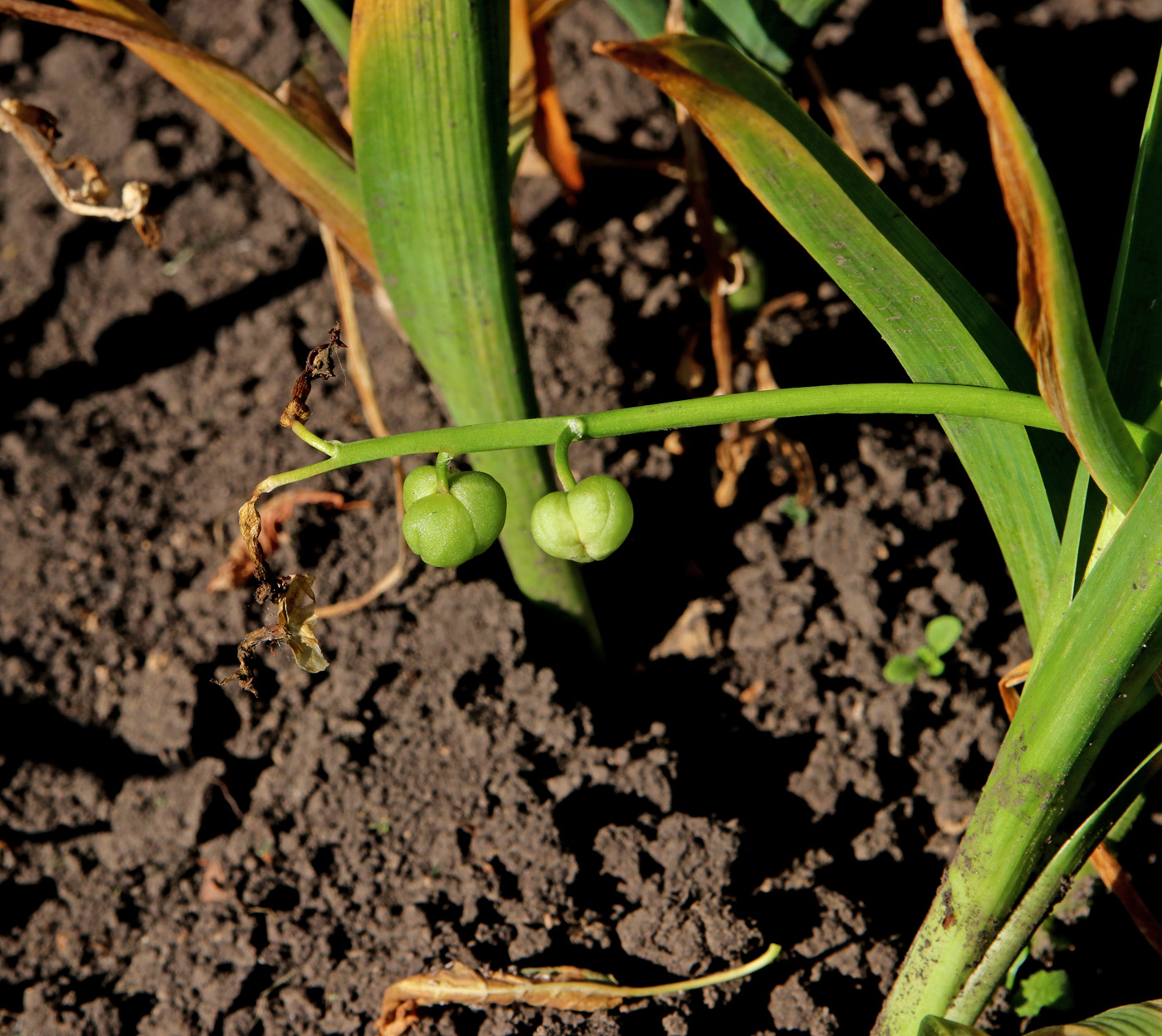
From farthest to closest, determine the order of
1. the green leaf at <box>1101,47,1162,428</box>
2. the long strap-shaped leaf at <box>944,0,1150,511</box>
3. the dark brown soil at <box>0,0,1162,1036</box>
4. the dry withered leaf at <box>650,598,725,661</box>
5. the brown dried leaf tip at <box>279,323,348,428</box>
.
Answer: the dry withered leaf at <box>650,598,725,661</box> → the dark brown soil at <box>0,0,1162,1036</box> → the green leaf at <box>1101,47,1162,428</box> → the brown dried leaf tip at <box>279,323,348,428</box> → the long strap-shaped leaf at <box>944,0,1150,511</box>

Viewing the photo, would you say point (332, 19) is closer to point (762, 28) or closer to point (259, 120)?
point (259, 120)

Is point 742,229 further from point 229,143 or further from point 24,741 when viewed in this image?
point 24,741

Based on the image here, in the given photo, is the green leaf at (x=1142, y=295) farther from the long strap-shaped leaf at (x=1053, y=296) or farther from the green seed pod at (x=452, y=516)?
the green seed pod at (x=452, y=516)

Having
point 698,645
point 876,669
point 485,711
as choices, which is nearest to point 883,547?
point 876,669

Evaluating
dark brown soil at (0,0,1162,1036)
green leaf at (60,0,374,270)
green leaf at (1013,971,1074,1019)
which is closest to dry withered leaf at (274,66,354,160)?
green leaf at (60,0,374,270)

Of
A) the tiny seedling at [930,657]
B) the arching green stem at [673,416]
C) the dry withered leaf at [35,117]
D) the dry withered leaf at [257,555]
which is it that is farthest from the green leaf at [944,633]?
the dry withered leaf at [35,117]

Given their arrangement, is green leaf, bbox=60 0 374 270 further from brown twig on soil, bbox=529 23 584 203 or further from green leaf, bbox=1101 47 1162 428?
green leaf, bbox=1101 47 1162 428
